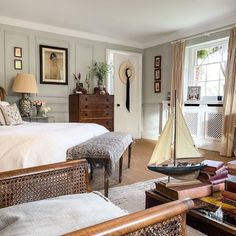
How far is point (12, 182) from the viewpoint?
3.66 feet

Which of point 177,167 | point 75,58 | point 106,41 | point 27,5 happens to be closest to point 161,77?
point 106,41

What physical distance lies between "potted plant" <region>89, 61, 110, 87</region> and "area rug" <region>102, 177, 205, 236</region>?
3.09 m

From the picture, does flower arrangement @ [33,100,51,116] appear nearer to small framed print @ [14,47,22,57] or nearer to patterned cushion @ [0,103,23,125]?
small framed print @ [14,47,22,57]

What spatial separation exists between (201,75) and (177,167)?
162 inches

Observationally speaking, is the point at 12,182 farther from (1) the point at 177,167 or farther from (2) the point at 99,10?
(2) the point at 99,10

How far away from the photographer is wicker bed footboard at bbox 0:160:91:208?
1.11m

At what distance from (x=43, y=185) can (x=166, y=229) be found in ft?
2.45

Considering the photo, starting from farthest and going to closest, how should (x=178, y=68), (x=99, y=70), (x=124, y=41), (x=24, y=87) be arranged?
(x=124, y=41) < (x=99, y=70) < (x=178, y=68) < (x=24, y=87)

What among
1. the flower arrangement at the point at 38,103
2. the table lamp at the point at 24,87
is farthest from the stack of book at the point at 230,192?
the flower arrangement at the point at 38,103

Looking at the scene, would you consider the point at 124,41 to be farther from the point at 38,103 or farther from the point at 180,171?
the point at 180,171

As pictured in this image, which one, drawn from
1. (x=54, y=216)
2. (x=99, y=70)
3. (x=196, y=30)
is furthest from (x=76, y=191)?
(x=196, y=30)

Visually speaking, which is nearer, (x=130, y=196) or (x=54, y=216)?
(x=54, y=216)

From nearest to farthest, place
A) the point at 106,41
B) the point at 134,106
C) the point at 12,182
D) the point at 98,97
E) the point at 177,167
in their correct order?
the point at 12,182, the point at 177,167, the point at 98,97, the point at 106,41, the point at 134,106

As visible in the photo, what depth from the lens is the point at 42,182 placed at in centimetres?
120
